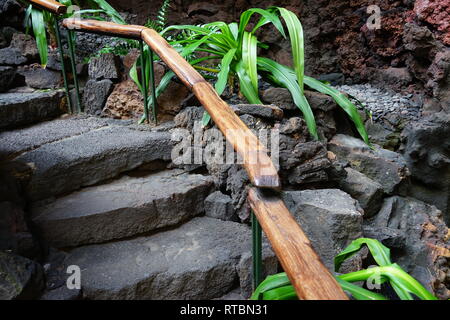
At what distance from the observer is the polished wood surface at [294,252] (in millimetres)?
833

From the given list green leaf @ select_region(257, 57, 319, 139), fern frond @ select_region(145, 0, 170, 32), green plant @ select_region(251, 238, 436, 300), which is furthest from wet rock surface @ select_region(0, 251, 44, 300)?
fern frond @ select_region(145, 0, 170, 32)

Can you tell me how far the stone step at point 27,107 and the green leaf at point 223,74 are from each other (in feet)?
4.08

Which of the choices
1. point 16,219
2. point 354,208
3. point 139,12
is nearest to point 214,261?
point 354,208

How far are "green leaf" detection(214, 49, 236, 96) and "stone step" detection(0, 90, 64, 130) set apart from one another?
1.24 m

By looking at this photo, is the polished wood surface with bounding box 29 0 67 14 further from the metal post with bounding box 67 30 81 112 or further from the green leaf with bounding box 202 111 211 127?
the green leaf with bounding box 202 111 211 127

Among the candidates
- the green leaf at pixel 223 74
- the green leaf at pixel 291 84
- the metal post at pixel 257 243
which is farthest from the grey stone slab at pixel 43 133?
the metal post at pixel 257 243

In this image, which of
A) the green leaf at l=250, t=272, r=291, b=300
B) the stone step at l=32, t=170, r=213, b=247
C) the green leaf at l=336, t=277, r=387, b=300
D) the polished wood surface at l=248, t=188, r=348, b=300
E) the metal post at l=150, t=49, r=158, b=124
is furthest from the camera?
the metal post at l=150, t=49, r=158, b=124

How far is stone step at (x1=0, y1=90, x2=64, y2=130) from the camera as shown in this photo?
2234 mm

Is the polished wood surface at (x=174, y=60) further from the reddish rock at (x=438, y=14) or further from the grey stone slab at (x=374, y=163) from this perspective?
the reddish rock at (x=438, y=14)

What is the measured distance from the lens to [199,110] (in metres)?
2.20

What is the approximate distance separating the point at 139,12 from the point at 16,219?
3.43 metres

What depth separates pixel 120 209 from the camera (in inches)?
66.5

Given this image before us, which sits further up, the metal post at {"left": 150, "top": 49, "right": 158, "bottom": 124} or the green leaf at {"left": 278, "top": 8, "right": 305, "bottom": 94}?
the green leaf at {"left": 278, "top": 8, "right": 305, "bottom": 94}

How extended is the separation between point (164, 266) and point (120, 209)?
1.17 ft
